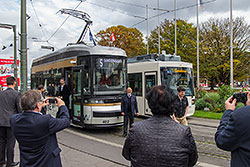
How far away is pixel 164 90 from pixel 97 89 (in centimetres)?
667

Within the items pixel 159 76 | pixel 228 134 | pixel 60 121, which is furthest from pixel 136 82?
pixel 228 134

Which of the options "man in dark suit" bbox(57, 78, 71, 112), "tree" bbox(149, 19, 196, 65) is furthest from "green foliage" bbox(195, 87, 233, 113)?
"tree" bbox(149, 19, 196, 65)

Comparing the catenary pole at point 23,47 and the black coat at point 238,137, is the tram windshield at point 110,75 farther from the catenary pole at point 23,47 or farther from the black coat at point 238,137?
the black coat at point 238,137

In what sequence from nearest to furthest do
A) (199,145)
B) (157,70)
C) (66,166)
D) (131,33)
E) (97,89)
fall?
(66,166)
(199,145)
(97,89)
(157,70)
(131,33)

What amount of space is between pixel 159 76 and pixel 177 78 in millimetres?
979

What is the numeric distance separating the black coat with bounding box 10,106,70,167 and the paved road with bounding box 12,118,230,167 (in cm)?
291

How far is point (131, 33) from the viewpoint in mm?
39844

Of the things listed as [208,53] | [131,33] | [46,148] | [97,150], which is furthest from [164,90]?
[131,33]

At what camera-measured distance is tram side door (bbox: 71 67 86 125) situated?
8.88 metres

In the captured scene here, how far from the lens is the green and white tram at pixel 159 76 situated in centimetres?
1125

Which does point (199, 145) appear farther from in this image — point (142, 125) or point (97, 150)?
point (142, 125)

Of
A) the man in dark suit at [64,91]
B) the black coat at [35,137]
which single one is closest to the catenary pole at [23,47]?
the man in dark suit at [64,91]

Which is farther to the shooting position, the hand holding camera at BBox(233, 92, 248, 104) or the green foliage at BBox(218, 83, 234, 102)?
the green foliage at BBox(218, 83, 234, 102)

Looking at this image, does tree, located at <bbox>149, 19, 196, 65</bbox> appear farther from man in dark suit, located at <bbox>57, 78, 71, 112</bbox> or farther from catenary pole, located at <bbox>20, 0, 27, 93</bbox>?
catenary pole, located at <bbox>20, 0, 27, 93</bbox>
